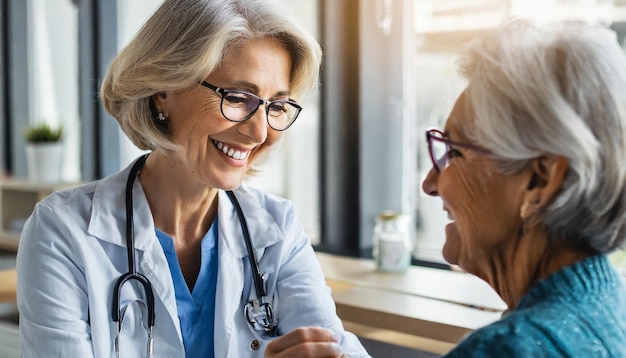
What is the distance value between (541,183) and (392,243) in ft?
5.11

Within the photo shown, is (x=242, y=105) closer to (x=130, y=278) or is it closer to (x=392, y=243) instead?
(x=130, y=278)

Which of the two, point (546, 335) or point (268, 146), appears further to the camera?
point (268, 146)

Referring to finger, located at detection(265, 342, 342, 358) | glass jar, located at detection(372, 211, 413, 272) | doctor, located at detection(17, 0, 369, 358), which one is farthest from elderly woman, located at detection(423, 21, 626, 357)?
glass jar, located at detection(372, 211, 413, 272)

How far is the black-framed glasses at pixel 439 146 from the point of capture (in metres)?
1.12

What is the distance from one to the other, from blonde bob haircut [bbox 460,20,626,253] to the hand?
47cm

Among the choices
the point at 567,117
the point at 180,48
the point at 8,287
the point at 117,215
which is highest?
the point at 180,48

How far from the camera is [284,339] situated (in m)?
1.37

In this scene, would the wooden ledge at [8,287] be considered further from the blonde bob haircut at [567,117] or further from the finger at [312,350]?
the blonde bob haircut at [567,117]

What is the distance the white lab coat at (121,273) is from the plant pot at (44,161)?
6.96 ft

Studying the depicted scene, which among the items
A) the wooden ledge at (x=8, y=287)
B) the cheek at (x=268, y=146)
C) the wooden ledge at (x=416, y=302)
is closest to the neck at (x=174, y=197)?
the cheek at (x=268, y=146)

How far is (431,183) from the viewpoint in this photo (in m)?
1.21

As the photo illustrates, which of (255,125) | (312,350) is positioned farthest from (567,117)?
(255,125)

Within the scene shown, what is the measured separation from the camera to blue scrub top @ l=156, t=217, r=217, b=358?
63.7 inches

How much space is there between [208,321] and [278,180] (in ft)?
5.78
